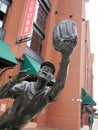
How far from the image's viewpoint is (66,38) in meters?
2.03

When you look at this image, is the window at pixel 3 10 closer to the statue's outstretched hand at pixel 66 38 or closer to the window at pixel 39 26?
the window at pixel 39 26

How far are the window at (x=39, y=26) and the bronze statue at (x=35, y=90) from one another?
1124 centimetres

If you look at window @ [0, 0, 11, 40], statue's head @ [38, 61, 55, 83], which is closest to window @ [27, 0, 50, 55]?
window @ [0, 0, 11, 40]

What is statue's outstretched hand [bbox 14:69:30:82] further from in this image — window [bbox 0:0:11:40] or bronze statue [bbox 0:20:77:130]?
window [bbox 0:0:11:40]

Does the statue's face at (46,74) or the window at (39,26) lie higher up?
the window at (39,26)

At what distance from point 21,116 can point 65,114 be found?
42.6 ft

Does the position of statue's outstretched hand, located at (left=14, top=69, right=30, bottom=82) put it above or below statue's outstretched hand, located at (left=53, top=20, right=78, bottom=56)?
below

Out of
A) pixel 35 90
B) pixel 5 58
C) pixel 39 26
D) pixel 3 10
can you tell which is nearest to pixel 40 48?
pixel 39 26

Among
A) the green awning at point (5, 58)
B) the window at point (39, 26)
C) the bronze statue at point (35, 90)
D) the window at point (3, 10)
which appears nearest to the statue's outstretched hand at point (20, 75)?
the bronze statue at point (35, 90)

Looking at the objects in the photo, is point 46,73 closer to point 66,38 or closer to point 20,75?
point 20,75

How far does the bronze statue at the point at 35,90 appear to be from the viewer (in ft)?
6.87

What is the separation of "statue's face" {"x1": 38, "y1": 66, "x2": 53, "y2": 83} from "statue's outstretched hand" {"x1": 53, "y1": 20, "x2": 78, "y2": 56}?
41cm

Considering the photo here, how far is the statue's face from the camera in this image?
2.27m

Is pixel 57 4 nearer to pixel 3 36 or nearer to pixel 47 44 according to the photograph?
pixel 47 44
